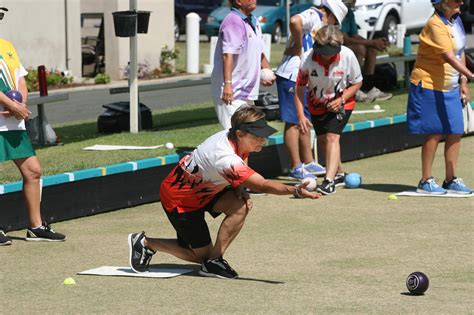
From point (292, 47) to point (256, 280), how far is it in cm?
419

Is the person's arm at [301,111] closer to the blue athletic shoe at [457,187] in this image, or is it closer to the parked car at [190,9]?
the blue athletic shoe at [457,187]

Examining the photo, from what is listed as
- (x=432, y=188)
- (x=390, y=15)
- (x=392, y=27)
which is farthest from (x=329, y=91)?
(x=392, y=27)

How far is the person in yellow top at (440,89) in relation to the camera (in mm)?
9930

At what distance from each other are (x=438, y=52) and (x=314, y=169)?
6.39ft

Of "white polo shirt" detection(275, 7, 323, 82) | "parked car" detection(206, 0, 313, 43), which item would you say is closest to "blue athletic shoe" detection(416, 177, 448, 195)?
"white polo shirt" detection(275, 7, 323, 82)

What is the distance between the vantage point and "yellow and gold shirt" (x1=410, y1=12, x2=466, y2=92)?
992 centimetres

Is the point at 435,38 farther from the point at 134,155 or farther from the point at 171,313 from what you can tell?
the point at 171,313

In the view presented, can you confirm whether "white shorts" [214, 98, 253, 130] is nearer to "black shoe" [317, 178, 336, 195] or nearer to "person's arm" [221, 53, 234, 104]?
"person's arm" [221, 53, 234, 104]

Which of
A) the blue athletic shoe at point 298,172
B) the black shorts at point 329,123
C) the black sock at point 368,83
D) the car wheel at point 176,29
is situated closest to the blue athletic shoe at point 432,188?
the black shorts at point 329,123

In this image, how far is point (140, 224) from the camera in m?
9.29

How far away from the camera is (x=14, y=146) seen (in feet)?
27.6

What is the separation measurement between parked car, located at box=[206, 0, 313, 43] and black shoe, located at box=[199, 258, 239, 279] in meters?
24.1

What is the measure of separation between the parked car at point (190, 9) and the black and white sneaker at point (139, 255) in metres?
26.4

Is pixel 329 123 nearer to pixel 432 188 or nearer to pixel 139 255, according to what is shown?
pixel 432 188
